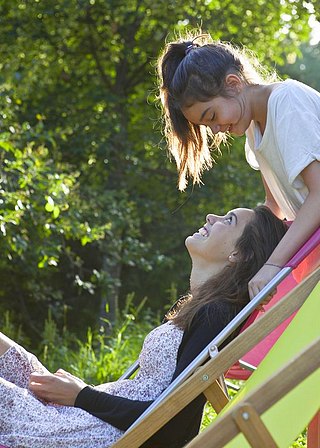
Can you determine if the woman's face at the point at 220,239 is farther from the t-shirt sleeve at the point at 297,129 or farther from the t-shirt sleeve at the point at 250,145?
the t-shirt sleeve at the point at 250,145

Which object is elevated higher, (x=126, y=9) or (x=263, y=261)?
(x=263, y=261)

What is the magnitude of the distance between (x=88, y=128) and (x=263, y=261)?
16.3 ft

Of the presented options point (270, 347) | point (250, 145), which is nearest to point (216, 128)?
point (250, 145)

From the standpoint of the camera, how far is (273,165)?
309cm

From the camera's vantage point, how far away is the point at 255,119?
3113mm

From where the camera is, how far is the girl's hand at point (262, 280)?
2.73m

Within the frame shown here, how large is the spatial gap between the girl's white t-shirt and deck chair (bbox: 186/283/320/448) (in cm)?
66

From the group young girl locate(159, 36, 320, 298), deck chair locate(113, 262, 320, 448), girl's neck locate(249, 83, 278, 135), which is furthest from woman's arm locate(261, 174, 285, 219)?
deck chair locate(113, 262, 320, 448)

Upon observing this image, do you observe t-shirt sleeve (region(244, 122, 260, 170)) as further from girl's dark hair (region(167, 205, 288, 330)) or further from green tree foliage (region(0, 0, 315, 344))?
green tree foliage (region(0, 0, 315, 344))

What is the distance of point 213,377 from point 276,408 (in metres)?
0.54

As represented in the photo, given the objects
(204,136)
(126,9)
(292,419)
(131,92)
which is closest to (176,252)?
(131,92)

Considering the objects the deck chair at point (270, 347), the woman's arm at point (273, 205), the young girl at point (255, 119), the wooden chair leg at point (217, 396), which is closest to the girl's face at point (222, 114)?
the young girl at point (255, 119)

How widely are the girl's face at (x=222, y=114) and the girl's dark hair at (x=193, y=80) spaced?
2 centimetres

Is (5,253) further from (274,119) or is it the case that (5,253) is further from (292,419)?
(292,419)
